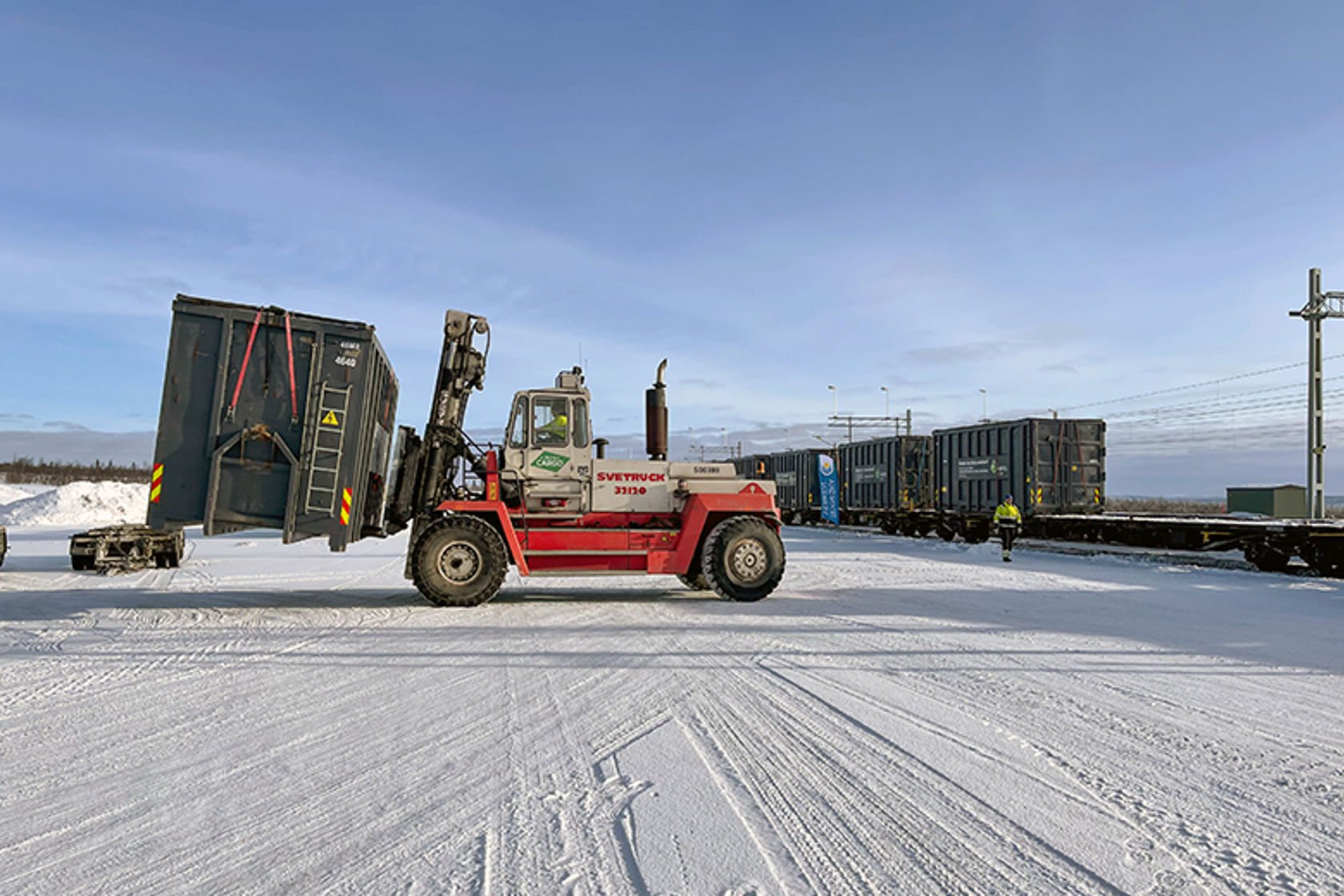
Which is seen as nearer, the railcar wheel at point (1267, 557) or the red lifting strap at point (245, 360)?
the red lifting strap at point (245, 360)

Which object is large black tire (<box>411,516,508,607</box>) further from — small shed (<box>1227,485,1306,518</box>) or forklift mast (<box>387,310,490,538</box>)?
small shed (<box>1227,485,1306,518</box>)

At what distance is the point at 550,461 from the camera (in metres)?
12.1

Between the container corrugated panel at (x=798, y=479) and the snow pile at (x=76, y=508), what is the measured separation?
28.8m

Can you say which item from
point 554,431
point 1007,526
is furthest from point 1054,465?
point 554,431

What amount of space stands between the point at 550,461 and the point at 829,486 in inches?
1103

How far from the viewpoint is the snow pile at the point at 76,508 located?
37719 mm

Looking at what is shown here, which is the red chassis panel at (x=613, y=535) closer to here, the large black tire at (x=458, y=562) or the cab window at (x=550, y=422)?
the large black tire at (x=458, y=562)

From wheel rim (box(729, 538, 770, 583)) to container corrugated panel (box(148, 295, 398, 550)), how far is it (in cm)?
505

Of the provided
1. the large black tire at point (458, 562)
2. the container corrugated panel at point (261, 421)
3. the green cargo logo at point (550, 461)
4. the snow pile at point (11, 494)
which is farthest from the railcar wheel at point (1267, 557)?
the snow pile at point (11, 494)

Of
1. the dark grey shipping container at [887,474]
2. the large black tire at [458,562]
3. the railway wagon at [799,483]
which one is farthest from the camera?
the railway wagon at [799,483]

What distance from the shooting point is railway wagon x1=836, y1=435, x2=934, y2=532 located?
3095 centimetres

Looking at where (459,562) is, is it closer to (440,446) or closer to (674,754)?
(440,446)

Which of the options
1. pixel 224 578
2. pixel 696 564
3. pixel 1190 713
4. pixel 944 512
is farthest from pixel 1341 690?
pixel 944 512

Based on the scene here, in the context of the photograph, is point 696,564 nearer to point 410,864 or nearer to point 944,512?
point 410,864
